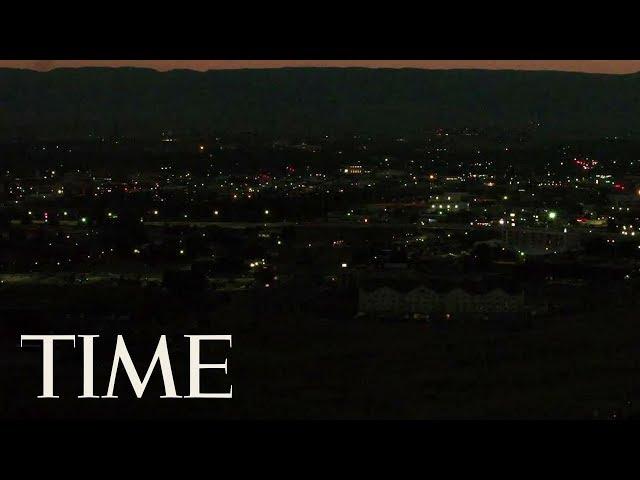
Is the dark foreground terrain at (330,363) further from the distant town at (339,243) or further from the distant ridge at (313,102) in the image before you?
the distant ridge at (313,102)

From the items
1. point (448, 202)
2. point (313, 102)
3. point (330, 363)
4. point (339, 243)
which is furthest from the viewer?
point (313, 102)

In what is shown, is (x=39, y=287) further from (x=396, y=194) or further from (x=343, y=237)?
(x=396, y=194)

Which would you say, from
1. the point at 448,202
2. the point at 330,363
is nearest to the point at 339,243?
the point at 448,202

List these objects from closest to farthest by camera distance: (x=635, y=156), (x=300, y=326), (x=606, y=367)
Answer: (x=606, y=367)
(x=300, y=326)
(x=635, y=156)

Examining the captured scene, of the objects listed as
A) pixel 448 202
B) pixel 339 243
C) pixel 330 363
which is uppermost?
pixel 448 202

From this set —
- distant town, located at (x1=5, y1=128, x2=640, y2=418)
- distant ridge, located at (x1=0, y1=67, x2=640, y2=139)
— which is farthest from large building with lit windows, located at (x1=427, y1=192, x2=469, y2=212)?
distant ridge, located at (x1=0, y1=67, x2=640, y2=139)

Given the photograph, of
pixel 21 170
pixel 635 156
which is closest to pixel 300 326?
pixel 21 170

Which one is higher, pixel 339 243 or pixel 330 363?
pixel 339 243

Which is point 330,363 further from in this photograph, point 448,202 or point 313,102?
point 313,102

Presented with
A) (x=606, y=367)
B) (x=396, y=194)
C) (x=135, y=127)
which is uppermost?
(x=135, y=127)
